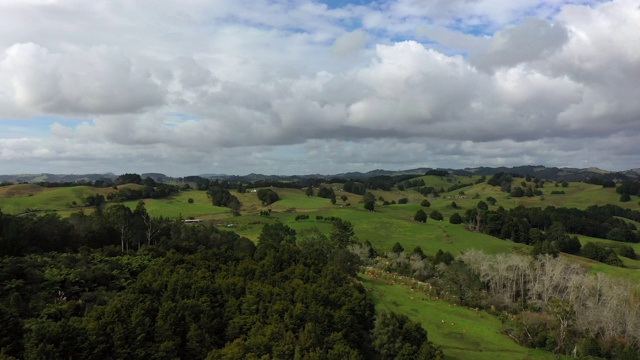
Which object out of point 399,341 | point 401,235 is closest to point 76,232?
point 399,341

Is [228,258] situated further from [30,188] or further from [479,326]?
[30,188]

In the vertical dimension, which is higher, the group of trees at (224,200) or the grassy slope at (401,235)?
the group of trees at (224,200)

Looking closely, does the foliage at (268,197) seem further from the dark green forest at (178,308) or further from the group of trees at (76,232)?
the dark green forest at (178,308)

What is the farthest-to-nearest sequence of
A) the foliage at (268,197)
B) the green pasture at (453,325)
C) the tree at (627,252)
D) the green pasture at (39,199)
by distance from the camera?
the foliage at (268,197) < the green pasture at (39,199) < the tree at (627,252) < the green pasture at (453,325)

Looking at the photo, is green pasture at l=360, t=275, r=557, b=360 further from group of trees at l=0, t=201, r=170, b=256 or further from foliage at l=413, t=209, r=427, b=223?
foliage at l=413, t=209, r=427, b=223

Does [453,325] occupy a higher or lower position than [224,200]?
lower

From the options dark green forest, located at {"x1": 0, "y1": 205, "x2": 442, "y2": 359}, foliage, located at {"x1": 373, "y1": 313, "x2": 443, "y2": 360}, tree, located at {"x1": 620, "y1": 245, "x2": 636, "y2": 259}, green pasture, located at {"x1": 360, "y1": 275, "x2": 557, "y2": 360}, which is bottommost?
tree, located at {"x1": 620, "y1": 245, "x2": 636, "y2": 259}

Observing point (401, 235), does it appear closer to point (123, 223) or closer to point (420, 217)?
point (420, 217)

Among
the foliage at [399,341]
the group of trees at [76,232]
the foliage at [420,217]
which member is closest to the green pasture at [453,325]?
the foliage at [399,341]

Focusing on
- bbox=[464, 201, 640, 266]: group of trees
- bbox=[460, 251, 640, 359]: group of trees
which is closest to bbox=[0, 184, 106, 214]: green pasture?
bbox=[460, 251, 640, 359]: group of trees
